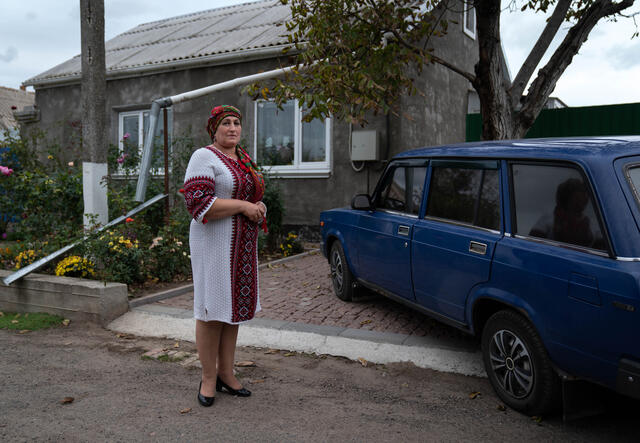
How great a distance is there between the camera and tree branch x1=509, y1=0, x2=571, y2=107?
6.93m

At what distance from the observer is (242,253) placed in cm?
366

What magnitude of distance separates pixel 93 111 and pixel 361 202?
12.3 ft

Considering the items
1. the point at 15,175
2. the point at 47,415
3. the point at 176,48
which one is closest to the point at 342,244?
the point at 47,415

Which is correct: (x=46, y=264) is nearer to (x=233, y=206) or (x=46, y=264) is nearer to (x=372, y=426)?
(x=233, y=206)

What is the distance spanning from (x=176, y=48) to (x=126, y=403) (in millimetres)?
11294

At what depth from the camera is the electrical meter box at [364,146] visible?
9.77m

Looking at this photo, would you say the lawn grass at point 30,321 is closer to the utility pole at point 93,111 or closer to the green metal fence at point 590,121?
the utility pole at point 93,111

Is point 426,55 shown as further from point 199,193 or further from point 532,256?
point 199,193

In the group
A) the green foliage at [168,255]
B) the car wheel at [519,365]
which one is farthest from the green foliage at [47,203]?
the car wheel at [519,365]

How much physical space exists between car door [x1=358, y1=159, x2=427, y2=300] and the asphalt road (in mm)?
845


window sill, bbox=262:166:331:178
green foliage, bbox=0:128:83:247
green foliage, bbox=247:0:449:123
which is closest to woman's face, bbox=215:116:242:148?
green foliage, bbox=247:0:449:123

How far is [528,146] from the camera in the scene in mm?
3594

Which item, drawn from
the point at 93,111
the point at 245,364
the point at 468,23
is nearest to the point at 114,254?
the point at 93,111

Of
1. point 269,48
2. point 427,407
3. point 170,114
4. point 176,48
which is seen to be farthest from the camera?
point 176,48
